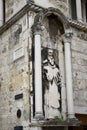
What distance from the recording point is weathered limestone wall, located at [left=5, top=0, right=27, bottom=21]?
905 centimetres

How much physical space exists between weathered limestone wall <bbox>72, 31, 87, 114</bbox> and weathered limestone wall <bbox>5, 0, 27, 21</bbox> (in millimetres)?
1984

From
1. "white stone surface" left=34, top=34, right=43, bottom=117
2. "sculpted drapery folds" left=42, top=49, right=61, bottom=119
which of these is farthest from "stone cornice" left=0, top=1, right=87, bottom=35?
"sculpted drapery folds" left=42, top=49, right=61, bottom=119

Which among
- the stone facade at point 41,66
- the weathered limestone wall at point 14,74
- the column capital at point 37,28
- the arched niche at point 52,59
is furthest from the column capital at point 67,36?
the weathered limestone wall at point 14,74

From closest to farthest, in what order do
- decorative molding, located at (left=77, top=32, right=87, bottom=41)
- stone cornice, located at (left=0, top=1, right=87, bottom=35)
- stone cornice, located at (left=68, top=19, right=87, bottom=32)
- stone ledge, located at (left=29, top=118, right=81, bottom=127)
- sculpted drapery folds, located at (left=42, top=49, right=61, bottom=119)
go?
stone ledge, located at (left=29, top=118, right=81, bottom=127), sculpted drapery folds, located at (left=42, top=49, right=61, bottom=119), stone cornice, located at (left=0, top=1, right=87, bottom=35), stone cornice, located at (left=68, top=19, right=87, bottom=32), decorative molding, located at (left=77, top=32, right=87, bottom=41)

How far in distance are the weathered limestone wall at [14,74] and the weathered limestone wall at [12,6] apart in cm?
47

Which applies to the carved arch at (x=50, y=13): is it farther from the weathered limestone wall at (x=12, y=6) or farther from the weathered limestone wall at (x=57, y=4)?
the weathered limestone wall at (x=12, y=6)

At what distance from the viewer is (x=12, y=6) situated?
31.4ft

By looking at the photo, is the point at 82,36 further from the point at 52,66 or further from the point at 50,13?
the point at 52,66

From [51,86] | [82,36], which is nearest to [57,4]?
[82,36]

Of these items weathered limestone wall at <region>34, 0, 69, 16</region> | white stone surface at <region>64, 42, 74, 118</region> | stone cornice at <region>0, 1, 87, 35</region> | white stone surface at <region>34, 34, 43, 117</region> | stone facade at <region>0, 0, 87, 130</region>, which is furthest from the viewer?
weathered limestone wall at <region>34, 0, 69, 16</region>

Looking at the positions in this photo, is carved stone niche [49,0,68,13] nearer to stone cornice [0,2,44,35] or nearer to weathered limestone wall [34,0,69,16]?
weathered limestone wall [34,0,69,16]

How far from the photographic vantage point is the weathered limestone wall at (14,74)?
320 inches

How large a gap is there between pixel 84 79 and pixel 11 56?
2.42 metres

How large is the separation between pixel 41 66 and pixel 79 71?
1.64 m
